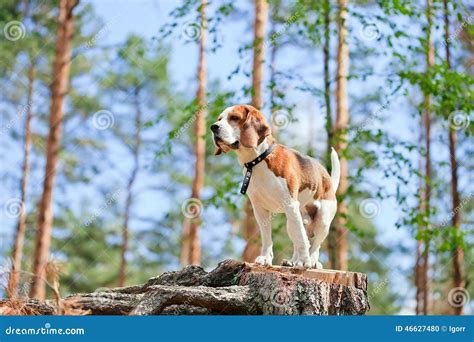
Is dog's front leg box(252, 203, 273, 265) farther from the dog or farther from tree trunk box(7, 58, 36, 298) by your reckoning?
tree trunk box(7, 58, 36, 298)

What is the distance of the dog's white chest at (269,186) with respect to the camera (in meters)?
4.32

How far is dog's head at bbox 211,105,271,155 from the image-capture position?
13.7ft

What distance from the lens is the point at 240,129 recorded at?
4.22 meters

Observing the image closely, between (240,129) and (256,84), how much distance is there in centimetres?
473

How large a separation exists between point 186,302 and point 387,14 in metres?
4.78

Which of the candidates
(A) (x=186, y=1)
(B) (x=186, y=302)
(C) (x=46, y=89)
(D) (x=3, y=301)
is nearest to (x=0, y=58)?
(C) (x=46, y=89)

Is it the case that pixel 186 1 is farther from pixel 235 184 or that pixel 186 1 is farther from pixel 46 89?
pixel 46 89

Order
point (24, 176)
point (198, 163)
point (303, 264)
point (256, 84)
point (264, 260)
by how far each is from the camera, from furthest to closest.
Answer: point (24, 176) → point (198, 163) → point (256, 84) → point (264, 260) → point (303, 264)

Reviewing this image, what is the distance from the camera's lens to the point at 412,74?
7.51m

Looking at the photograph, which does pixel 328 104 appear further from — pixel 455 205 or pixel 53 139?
pixel 53 139

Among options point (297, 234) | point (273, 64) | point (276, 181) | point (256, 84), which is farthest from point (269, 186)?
point (273, 64)

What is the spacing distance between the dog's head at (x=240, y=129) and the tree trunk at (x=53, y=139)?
645 centimetres

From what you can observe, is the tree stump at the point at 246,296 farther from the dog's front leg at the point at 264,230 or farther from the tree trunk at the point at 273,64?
the tree trunk at the point at 273,64

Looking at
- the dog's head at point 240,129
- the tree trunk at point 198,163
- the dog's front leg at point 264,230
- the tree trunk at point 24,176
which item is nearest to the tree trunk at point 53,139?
the tree trunk at point 24,176
